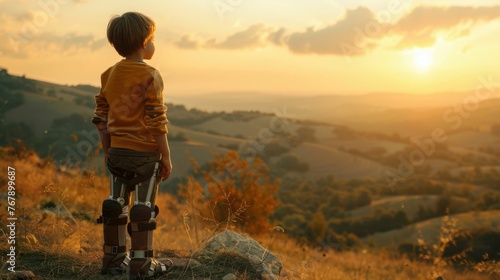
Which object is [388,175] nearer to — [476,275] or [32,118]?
[32,118]

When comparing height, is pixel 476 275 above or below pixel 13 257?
below

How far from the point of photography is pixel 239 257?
4.81 m

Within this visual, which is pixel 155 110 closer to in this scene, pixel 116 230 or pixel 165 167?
pixel 165 167

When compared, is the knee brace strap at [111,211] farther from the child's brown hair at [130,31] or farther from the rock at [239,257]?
the child's brown hair at [130,31]

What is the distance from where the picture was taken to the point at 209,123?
77.1m

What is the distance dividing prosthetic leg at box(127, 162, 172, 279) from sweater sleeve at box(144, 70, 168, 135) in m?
0.35

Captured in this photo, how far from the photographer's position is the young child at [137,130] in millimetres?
4066

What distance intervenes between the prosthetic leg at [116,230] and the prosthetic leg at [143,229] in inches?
8.4

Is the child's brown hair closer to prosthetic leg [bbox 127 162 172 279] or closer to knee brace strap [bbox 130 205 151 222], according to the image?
prosthetic leg [bbox 127 162 172 279]

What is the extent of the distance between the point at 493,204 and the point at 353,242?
16.6 m

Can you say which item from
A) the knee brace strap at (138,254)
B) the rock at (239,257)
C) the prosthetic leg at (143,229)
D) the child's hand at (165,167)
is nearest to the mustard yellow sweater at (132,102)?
the child's hand at (165,167)

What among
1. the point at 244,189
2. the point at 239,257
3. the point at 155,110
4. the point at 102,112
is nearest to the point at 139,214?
the point at 155,110

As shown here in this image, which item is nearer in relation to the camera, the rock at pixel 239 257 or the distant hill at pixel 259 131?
the rock at pixel 239 257

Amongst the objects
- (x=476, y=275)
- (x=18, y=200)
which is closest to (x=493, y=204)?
(x=476, y=275)
